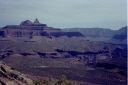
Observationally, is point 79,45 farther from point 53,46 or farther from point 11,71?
point 11,71

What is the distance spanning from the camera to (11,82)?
58.4 meters

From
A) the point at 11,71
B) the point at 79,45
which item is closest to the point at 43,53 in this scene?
the point at 79,45

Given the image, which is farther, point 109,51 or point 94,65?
point 109,51

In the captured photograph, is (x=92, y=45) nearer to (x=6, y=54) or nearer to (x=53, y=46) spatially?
(x=53, y=46)

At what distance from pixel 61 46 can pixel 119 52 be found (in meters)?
31.4

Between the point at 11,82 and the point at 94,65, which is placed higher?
the point at 11,82

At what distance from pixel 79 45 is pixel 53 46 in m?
15.0

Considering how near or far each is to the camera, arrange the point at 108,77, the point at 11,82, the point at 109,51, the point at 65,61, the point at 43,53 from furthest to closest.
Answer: the point at 109,51 < the point at 43,53 < the point at 65,61 < the point at 108,77 < the point at 11,82

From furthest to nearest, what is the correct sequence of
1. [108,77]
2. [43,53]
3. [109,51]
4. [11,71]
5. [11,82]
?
[109,51] < [43,53] < [108,77] < [11,71] < [11,82]

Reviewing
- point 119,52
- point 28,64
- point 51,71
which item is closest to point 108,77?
point 51,71

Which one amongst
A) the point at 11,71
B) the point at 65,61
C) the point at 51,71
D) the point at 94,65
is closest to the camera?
the point at 11,71

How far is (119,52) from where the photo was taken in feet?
542

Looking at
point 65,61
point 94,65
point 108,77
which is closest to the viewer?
point 108,77

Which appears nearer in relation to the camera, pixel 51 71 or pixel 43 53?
pixel 51 71
